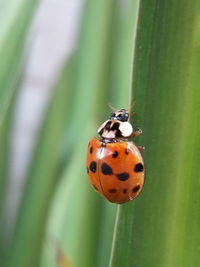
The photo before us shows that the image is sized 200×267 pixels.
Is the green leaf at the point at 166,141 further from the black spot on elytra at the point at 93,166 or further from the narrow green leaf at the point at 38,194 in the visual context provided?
the narrow green leaf at the point at 38,194

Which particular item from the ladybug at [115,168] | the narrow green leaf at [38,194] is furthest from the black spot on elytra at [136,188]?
the narrow green leaf at [38,194]

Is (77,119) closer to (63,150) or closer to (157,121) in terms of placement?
(63,150)

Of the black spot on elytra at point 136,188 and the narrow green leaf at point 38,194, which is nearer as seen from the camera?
the black spot on elytra at point 136,188

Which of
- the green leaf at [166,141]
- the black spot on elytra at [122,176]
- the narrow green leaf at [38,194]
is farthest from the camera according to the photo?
the narrow green leaf at [38,194]

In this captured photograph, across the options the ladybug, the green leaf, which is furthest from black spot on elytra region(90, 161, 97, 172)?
the green leaf

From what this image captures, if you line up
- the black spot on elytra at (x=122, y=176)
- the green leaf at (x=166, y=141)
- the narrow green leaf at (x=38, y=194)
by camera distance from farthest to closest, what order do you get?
the narrow green leaf at (x=38, y=194), the black spot on elytra at (x=122, y=176), the green leaf at (x=166, y=141)

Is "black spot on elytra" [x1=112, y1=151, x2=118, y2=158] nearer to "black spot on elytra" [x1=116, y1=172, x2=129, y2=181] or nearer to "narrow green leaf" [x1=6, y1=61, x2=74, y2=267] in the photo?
"black spot on elytra" [x1=116, y1=172, x2=129, y2=181]

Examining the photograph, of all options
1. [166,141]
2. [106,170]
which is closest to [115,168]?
[106,170]

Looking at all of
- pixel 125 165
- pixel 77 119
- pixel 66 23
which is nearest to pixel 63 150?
pixel 77 119
